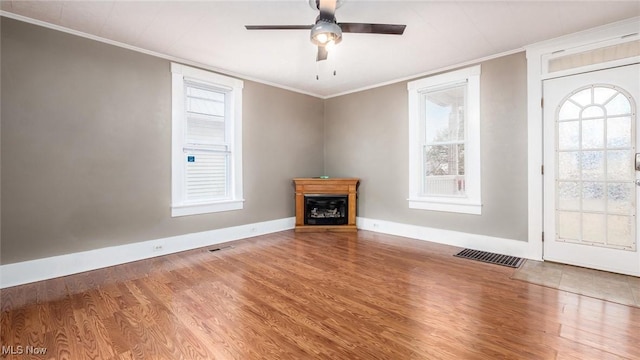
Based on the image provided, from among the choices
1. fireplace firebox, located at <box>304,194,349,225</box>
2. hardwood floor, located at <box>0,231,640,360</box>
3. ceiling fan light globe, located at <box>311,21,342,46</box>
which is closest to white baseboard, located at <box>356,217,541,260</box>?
fireplace firebox, located at <box>304,194,349,225</box>

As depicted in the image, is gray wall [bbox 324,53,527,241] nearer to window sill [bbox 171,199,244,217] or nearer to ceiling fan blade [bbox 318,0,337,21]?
window sill [bbox 171,199,244,217]

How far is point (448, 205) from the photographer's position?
424 centimetres

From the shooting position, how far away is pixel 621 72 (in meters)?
→ 2.98

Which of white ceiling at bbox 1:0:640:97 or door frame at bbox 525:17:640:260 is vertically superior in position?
white ceiling at bbox 1:0:640:97

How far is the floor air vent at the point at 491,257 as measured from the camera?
11.0 feet

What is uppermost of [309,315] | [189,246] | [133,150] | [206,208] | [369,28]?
[369,28]

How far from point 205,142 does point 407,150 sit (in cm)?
323

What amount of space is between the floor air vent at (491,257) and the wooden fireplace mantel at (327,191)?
1.93m

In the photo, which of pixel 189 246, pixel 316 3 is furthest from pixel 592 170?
pixel 189 246

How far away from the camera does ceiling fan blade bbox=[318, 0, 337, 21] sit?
217 cm

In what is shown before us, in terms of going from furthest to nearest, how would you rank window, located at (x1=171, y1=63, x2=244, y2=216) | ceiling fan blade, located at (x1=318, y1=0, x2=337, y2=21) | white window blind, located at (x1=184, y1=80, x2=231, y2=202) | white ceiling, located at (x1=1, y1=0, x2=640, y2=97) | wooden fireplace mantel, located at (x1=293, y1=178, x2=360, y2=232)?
1. wooden fireplace mantel, located at (x1=293, y1=178, x2=360, y2=232)
2. white window blind, located at (x1=184, y1=80, x2=231, y2=202)
3. window, located at (x1=171, y1=63, x2=244, y2=216)
4. white ceiling, located at (x1=1, y1=0, x2=640, y2=97)
5. ceiling fan blade, located at (x1=318, y1=0, x2=337, y2=21)

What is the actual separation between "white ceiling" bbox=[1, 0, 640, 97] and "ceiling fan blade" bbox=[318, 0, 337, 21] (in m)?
0.42

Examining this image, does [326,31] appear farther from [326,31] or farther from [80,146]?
[80,146]

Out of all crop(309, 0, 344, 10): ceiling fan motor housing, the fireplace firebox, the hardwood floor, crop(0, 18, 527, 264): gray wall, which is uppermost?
crop(309, 0, 344, 10): ceiling fan motor housing
